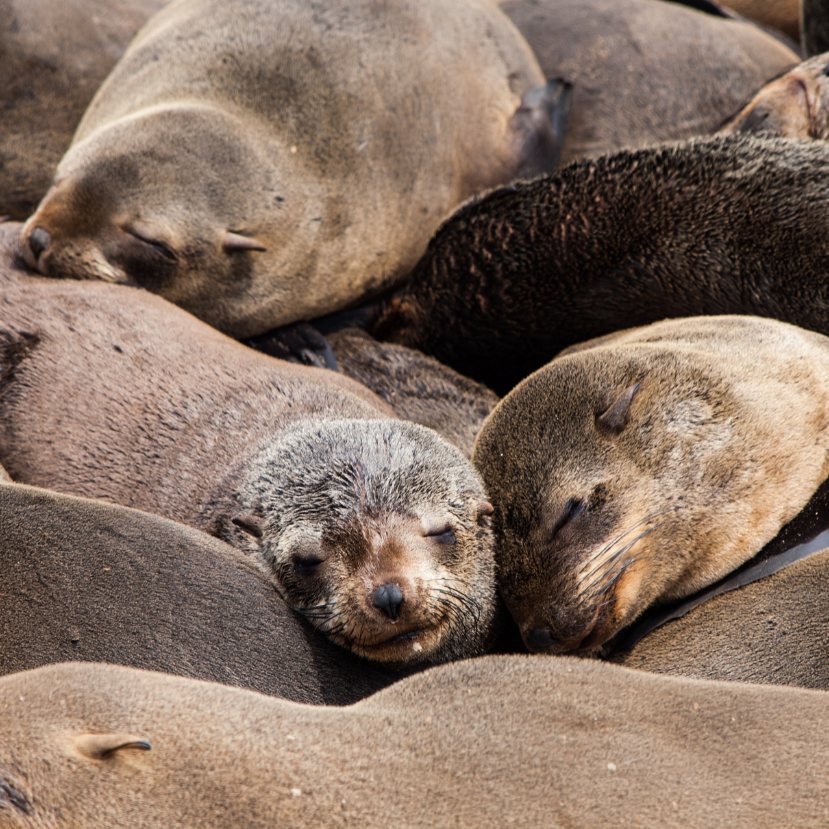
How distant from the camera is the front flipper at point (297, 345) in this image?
4.08 metres

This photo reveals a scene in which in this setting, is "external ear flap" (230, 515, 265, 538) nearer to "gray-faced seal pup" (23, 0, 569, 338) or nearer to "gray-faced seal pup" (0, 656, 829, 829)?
"gray-faced seal pup" (0, 656, 829, 829)

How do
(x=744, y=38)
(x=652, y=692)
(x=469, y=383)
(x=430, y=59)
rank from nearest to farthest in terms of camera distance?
(x=652, y=692) < (x=469, y=383) < (x=430, y=59) < (x=744, y=38)

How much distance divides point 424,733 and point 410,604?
1.94 feet

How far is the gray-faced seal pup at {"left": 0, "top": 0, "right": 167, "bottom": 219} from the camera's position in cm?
468

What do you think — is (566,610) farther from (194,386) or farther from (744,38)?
(744,38)

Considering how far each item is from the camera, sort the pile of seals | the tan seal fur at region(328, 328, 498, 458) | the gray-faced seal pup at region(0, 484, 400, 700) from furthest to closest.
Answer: the tan seal fur at region(328, 328, 498, 458) → the gray-faced seal pup at region(0, 484, 400, 700) → the pile of seals

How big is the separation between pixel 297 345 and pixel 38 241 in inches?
44.6

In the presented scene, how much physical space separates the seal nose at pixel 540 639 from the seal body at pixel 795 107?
258cm

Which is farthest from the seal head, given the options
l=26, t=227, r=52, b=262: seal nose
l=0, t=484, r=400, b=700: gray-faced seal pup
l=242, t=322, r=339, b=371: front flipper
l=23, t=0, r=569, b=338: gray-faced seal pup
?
l=26, t=227, r=52, b=262: seal nose

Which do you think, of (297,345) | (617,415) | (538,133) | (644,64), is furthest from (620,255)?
(644,64)

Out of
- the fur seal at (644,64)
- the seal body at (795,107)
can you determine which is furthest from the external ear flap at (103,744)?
the fur seal at (644,64)

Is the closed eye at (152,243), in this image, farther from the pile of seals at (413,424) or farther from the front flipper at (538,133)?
the front flipper at (538,133)

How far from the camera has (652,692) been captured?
212 cm

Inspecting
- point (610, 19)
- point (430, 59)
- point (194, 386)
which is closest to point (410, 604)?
point (194, 386)
